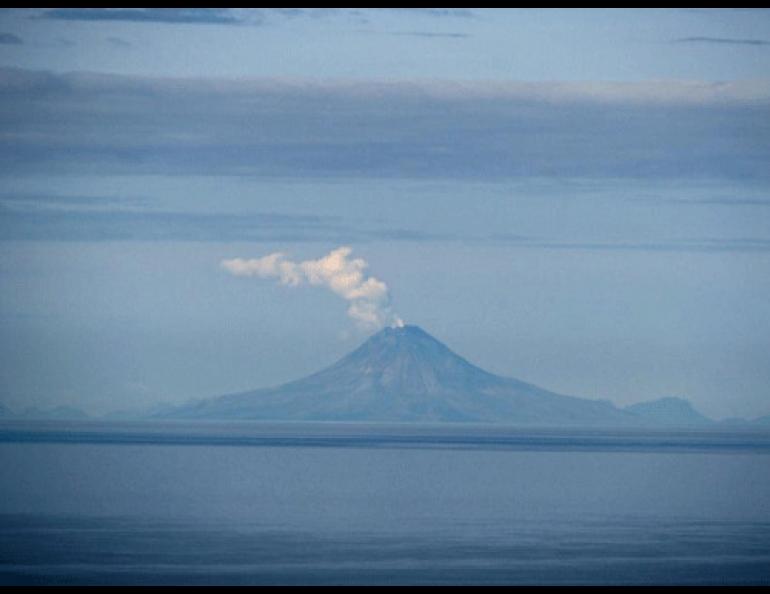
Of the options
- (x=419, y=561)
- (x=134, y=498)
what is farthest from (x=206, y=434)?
(x=419, y=561)

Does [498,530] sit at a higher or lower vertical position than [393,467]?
lower

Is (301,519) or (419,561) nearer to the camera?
(419,561)

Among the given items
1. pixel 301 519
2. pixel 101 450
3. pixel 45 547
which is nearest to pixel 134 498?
pixel 301 519
